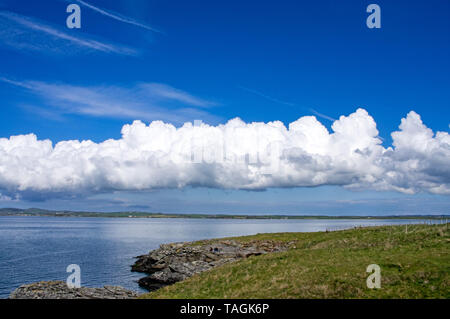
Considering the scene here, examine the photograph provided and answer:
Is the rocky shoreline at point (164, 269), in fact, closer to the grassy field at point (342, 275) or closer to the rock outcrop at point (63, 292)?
the rock outcrop at point (63, 292)

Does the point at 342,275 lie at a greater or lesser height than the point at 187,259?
greater

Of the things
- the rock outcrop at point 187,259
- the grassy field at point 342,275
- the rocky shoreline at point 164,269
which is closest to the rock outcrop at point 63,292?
the rocky shoreline at point 164,269

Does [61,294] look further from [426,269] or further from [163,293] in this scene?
[426,269]

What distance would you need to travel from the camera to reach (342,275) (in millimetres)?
27391

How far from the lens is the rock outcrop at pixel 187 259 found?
55.6 metres

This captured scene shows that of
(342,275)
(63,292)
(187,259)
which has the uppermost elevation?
(342,275)

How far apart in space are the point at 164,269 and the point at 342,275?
132 feet

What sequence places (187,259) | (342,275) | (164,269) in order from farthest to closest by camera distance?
(187,259) → (164,269) → (342,275)

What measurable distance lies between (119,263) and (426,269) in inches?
2884

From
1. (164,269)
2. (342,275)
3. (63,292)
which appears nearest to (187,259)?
(164,269)

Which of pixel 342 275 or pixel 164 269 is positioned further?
pixel 164 269

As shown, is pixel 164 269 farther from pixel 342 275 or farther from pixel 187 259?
pixel 342 275
